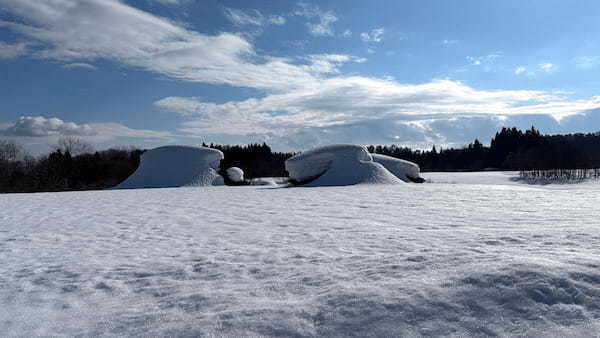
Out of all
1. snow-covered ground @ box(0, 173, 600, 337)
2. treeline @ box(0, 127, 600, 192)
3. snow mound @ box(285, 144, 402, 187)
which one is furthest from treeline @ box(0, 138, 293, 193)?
snow-covered ground @ box(0, 173, 600, 337)

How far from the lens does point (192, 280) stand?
3.84m

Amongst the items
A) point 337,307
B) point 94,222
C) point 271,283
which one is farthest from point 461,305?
point 94,222

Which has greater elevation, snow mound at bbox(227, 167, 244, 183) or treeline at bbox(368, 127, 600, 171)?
treeline at bbox(368, 127, 600, 171)

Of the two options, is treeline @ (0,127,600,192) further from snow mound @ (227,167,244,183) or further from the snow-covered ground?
the snow-covered ground

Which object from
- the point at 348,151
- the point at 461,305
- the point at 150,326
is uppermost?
the point at 348,151

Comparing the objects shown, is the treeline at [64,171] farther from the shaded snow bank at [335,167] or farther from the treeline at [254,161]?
the shaded snow bank at [335,167]

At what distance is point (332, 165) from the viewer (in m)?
24.2

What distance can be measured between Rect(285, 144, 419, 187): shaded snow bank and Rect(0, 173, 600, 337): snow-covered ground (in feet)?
51.8

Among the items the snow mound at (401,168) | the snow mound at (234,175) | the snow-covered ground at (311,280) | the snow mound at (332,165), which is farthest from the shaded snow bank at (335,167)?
the snow-covered ground at (311,280)

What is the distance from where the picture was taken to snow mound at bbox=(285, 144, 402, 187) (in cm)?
2295

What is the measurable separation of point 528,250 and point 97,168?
50808 mm

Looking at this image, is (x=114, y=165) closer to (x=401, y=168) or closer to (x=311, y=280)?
(x=401, y=168)

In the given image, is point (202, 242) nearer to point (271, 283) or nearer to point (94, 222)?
point (271, 283)

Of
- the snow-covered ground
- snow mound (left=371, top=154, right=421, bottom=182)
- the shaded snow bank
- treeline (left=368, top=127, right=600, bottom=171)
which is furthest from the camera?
treeline (left=368, top=127, right=600, bottom=171)
